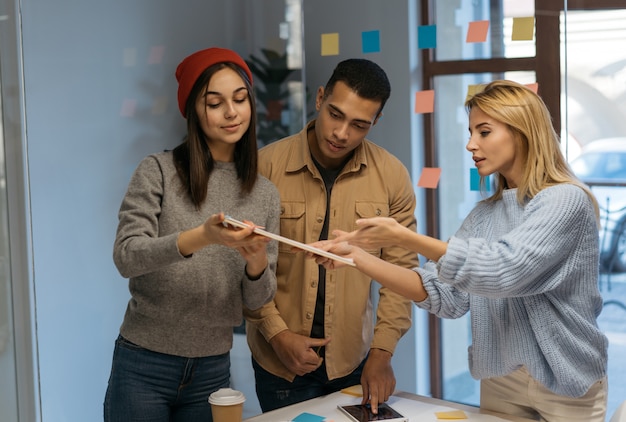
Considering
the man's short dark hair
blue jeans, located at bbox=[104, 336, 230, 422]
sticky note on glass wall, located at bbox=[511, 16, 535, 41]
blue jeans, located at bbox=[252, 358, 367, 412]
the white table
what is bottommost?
blue jeans, located at bbox=[252, 358, 367, 412]

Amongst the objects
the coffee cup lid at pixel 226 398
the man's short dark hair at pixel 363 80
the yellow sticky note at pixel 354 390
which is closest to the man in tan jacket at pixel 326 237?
the man's short dark hair at pixel 363 80

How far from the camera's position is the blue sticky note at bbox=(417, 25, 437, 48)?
144 inches

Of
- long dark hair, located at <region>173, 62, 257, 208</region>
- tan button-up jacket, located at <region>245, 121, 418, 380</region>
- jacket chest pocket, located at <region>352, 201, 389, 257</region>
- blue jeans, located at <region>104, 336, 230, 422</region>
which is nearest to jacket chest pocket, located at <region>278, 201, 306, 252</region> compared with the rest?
tan button-up jacket, located at <region>245, 121, 418, 380</region>

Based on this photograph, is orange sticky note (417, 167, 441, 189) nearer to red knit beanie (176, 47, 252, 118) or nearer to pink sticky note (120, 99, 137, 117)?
pink sticky note (120, 99, 137, 117)

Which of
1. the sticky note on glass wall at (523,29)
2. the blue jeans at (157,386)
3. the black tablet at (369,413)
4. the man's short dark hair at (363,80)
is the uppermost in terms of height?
the sticky note on glass wall at (523,29)

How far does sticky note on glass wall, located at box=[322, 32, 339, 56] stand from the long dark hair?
66.7 inches

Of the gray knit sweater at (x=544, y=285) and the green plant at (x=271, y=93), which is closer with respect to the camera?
the gray knit sweater at (x=544, y=285)

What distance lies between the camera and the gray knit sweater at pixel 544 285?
1819mm

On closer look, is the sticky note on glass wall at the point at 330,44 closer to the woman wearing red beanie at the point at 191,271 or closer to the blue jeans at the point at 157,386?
the woman wearing red beanie at the point at 191,271

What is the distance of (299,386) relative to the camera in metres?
2.34

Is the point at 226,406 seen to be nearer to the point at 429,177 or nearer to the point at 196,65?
the point at 196,65

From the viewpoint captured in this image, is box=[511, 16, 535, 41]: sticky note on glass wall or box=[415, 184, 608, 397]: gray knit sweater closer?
box=[415, 184, 608, 397]: gray knit sweater

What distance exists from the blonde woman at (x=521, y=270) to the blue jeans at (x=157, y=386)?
450 millimetres

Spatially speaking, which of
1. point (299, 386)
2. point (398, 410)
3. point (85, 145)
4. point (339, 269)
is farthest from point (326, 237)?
point (85, 145)
